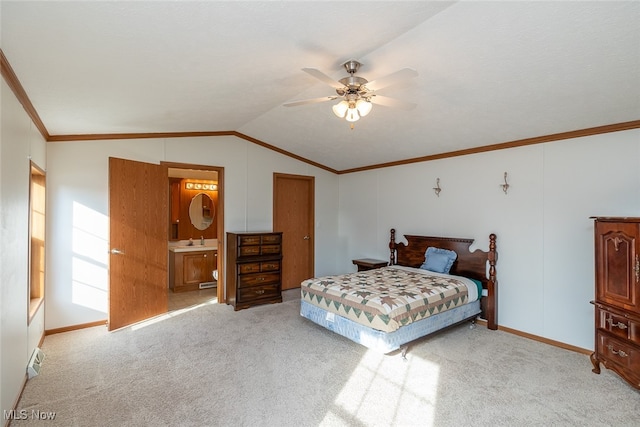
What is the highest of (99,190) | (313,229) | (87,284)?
(99,190)

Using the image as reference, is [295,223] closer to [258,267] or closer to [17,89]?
[258,267]

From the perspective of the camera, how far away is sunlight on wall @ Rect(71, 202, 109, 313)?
12.7ft

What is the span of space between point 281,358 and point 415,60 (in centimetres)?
294

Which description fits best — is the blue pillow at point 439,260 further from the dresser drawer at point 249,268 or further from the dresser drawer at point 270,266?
the dresser drawer at point 249,268

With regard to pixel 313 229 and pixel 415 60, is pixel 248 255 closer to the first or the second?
pixel 313 229

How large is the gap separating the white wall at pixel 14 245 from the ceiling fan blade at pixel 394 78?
7.86ft

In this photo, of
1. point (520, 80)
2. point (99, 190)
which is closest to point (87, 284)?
point (99, 190)

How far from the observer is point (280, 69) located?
9.03 ft

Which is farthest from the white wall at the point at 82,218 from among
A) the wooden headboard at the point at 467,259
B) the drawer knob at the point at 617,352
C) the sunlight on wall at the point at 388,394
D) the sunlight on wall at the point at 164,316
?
the drawer knob at the point at 617,352

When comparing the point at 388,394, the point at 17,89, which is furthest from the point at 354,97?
the point at 17,89

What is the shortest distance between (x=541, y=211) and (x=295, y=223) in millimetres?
3856

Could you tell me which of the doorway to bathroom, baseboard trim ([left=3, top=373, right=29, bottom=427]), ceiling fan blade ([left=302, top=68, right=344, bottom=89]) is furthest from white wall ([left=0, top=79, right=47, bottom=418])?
the doorway to bathroom

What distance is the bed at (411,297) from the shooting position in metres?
3.11

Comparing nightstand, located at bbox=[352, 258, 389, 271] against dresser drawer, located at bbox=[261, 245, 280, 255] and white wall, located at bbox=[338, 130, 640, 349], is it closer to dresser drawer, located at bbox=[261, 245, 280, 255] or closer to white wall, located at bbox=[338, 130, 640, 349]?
white wall, located at bbox=[338, 130, 640, 349]
